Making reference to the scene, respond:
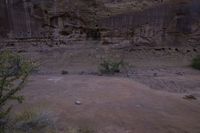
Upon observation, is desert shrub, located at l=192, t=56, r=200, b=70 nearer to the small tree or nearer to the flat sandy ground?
the flat sandy ground

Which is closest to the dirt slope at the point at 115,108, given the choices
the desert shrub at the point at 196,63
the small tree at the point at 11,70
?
the small tree at the point at 11,70

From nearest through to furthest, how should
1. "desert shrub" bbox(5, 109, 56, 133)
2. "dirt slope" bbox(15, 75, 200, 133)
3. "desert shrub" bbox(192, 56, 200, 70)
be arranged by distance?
"desert shrub" bbox(5, 109, 56, 133) → "dirt slope" bbox(15, 75, 200, 133) → "desert shrub" bbox(192, 56, 200, 70)

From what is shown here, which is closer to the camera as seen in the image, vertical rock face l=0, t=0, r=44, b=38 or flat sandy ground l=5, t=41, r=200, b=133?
flat sandy ground l=5, t=41, r=200, b=133

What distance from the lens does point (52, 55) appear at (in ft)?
47.9

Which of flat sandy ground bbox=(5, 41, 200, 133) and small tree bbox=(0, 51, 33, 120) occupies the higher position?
small tree bbox=(0, 51, 33, 120)

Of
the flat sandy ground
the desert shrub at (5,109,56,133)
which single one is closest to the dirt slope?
the flat sandy ground

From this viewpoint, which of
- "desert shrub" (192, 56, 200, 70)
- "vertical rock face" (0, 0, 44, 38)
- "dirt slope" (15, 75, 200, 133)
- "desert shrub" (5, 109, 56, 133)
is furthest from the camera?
"vertical rock face" (0, 0, 44, 38)

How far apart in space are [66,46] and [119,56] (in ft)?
9.48

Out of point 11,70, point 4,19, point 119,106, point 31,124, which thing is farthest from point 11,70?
point 4,19

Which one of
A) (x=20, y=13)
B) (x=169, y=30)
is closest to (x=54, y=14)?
(x=20, y=13)

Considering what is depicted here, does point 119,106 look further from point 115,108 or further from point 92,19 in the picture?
point 92,19

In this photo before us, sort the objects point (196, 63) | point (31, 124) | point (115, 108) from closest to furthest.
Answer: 1. point (31, 124)
2. point (115, 108)
3. point (196, 63)

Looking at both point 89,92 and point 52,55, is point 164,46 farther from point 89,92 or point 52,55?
point 89,92

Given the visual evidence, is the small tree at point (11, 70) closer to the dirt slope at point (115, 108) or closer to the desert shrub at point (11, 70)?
the desert shrub at point (11, 70)
